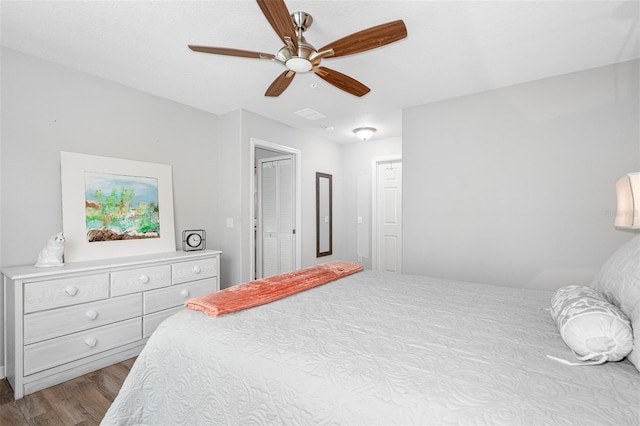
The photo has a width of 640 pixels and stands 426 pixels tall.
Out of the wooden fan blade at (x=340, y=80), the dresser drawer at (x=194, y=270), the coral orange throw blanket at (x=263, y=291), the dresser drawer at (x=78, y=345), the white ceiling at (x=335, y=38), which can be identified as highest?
the white ceiling at (x=335, y=38)

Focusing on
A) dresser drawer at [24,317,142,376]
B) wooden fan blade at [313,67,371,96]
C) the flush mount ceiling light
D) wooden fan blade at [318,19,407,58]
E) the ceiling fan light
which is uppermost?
the flush mount ceiling light

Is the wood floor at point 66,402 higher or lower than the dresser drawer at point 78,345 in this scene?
lower

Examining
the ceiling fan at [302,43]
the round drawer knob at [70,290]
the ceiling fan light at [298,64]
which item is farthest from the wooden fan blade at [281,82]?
the round drawer knob at [70,290]

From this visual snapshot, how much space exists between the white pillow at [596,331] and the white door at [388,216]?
3901 mm

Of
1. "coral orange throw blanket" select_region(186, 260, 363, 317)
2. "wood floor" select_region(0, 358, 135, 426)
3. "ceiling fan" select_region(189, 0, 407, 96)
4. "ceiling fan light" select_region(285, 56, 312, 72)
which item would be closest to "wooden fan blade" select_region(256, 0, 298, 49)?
"ceiling fan" select_region(189, 0, 407, 96)

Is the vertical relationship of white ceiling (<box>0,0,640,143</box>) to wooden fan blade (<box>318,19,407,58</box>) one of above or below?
above

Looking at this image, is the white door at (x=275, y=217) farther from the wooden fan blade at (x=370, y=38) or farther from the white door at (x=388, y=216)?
the wooden fan blade at (x=370, y=38)

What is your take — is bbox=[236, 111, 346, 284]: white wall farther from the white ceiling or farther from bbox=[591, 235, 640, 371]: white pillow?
bbox=[591, 235, 640, 371]: white pillow

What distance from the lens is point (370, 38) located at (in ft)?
5.53

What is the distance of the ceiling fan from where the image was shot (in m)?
1.53

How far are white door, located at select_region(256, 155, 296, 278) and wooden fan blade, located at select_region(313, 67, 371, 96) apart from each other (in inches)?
94.1

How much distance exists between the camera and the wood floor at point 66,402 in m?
1.86

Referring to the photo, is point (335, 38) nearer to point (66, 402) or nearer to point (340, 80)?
point (340, 80)

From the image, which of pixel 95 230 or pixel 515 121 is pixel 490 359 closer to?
pixel 515 121
